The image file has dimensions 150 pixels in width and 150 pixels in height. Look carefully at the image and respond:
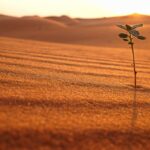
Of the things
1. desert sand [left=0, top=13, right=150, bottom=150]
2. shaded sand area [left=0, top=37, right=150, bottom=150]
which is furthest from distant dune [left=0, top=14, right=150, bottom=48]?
shaded sand area [left=0, top=37, right=150, bottom=150]

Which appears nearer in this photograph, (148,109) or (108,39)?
(148,109)

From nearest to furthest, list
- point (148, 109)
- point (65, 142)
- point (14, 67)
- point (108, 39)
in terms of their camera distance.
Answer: point (65, 142)
point (148, 109)
point (14, 67)
point (108, 39)

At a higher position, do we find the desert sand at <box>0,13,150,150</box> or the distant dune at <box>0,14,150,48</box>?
the distant dune at <box>0,14,150,48</box>

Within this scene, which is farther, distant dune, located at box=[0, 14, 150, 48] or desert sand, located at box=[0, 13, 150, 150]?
distant dune, located at box=[0, 14, 150, 48]

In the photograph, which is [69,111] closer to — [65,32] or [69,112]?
[69,112]

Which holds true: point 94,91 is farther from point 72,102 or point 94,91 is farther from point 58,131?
point 58,131

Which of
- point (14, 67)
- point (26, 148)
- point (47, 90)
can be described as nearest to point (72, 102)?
point (47, 90)

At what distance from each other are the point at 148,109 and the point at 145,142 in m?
1.22

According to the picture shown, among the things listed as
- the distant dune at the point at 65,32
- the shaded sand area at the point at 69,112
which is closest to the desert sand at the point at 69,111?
the shaded sand area at the point at 69,112

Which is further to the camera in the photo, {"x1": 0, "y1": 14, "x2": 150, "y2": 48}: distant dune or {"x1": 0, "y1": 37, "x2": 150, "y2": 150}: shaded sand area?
{"x1": 0, "y1": 14, "x2": 150, "y2": 48}: distant dune

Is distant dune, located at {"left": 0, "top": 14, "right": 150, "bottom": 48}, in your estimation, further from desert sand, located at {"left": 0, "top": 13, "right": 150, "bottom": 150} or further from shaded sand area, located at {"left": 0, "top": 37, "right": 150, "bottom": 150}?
shaded sand area, located at {"left": 0, "top": 37, "right": 150, "bottom": 150}

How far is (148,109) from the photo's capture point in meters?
5.02

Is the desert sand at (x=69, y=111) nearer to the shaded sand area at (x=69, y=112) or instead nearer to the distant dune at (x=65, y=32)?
the shaded sand area at (x=69, y=112)

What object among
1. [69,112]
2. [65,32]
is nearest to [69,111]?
[69,112]
